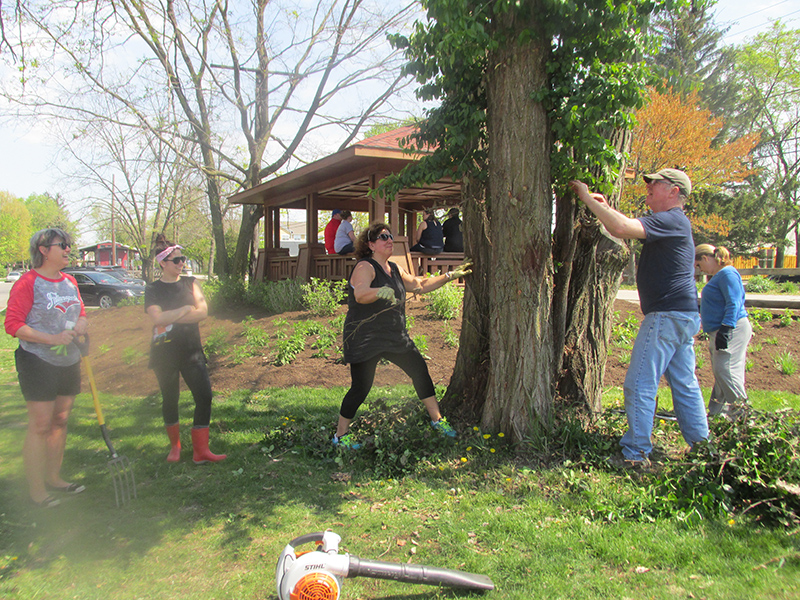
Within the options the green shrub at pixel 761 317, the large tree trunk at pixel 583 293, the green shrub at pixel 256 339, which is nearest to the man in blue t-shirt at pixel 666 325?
the large tree trunk at pixel 583 293

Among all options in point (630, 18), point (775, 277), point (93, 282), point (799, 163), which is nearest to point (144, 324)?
point (93, 282)

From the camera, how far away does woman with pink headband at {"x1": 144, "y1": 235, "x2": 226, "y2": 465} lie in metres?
4.02

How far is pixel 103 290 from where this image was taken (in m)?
19.8

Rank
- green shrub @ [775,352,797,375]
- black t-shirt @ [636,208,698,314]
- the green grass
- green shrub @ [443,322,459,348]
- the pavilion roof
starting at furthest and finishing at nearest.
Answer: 1. the pavilion roof
2. green shrub @ [443,322,459,348]
3. green shrub @ [775,352,797,375]
4. black t-shirt @ [636,208,698,314]
5. the green grass

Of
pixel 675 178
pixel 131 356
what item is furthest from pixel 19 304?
pixel 131 356

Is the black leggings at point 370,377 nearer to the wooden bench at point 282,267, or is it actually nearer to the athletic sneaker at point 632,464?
the athletic sneaker at point 632,464

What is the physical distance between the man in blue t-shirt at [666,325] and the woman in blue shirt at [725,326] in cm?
113

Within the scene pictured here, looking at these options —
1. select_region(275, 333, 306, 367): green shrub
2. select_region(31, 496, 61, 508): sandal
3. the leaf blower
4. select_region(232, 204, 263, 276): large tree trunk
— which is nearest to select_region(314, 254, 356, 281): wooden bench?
select_region(275, 333, 306, 367): green shrub

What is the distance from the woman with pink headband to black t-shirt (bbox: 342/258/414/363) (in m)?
1.13

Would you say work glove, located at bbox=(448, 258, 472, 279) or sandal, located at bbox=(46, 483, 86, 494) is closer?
sandal, located at bbox=(46, 483, 86, 494)

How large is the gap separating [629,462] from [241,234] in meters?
15.6

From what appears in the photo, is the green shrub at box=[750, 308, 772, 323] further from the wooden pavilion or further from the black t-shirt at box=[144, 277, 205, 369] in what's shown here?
the black t-shirt at box=[144, 277, 205, 369]

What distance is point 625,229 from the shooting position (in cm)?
322

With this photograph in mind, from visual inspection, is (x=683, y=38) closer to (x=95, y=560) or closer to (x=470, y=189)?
(x=470, y=189)
